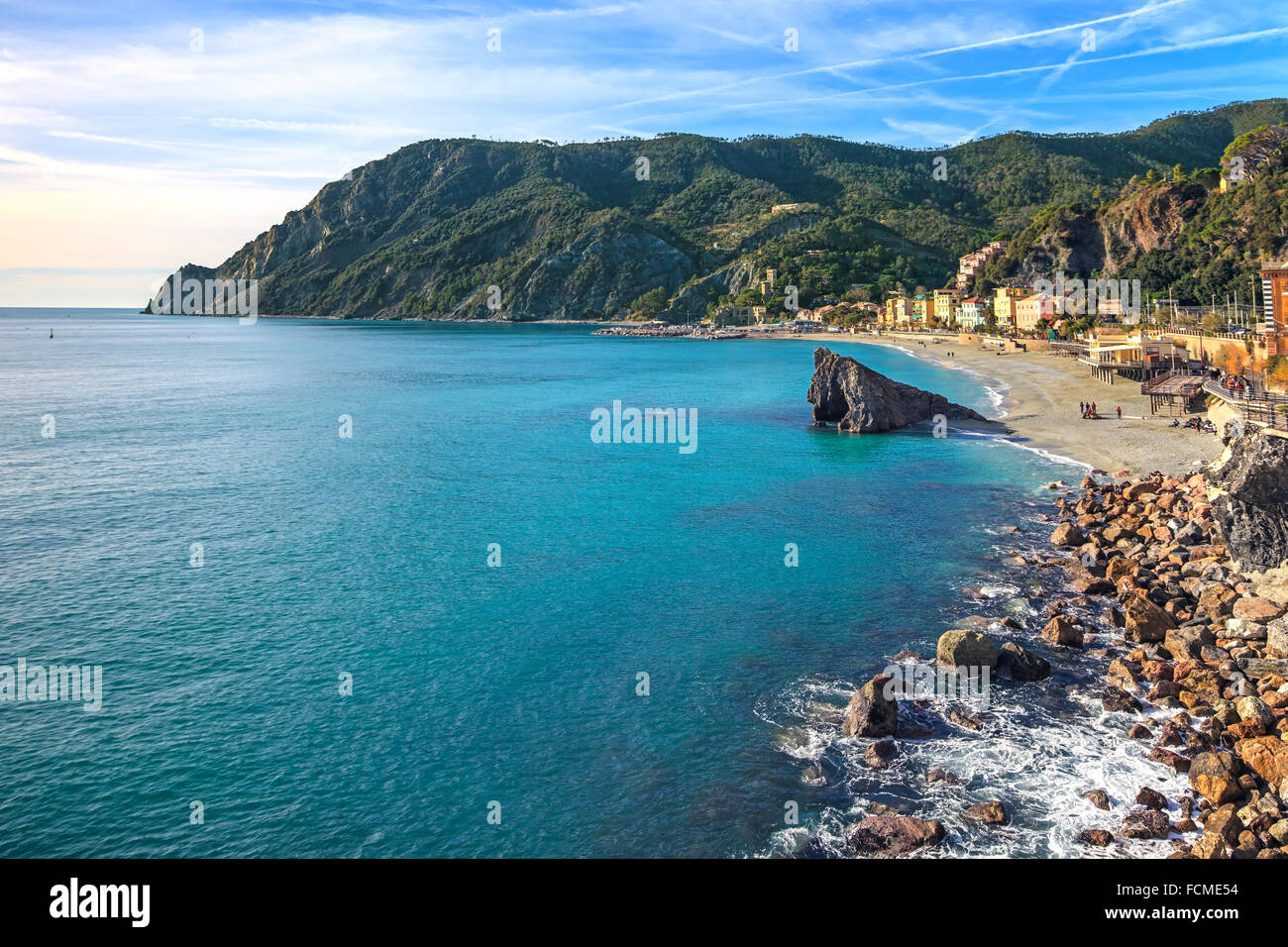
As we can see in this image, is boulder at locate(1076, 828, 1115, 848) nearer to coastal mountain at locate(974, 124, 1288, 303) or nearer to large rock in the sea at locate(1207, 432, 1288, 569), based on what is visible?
large rock in the sea at locate(1207, 432, 1288, 569)

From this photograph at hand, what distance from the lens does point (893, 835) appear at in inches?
637

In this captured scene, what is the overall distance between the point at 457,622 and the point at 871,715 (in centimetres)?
1394

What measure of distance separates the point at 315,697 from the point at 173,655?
5.86 m

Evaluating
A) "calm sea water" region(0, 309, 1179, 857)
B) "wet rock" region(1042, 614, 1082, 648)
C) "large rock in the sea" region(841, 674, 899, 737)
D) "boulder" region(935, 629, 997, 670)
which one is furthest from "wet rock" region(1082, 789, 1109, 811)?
"wet rock" region(1042, 614, 1082, 648)

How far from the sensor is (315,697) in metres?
22.5

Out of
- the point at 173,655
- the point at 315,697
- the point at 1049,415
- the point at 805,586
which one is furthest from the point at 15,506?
the point at 1049,415

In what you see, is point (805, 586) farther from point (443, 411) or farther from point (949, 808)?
point (443, 411)

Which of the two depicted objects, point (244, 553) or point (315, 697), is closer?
point (315, 697)

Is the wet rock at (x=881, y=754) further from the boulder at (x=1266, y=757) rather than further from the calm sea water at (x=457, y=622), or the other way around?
the boulder at (x=1266, y=757)

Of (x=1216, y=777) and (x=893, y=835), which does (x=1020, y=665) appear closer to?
(x=1216, y=777)

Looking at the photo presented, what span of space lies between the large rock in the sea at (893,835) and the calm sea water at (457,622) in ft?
3.36

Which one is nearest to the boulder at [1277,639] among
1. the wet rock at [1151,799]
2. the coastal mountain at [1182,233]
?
the wet rock at [1151,799]

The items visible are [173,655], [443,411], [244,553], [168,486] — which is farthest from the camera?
[443,411]

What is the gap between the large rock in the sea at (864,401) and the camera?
2436 inches
